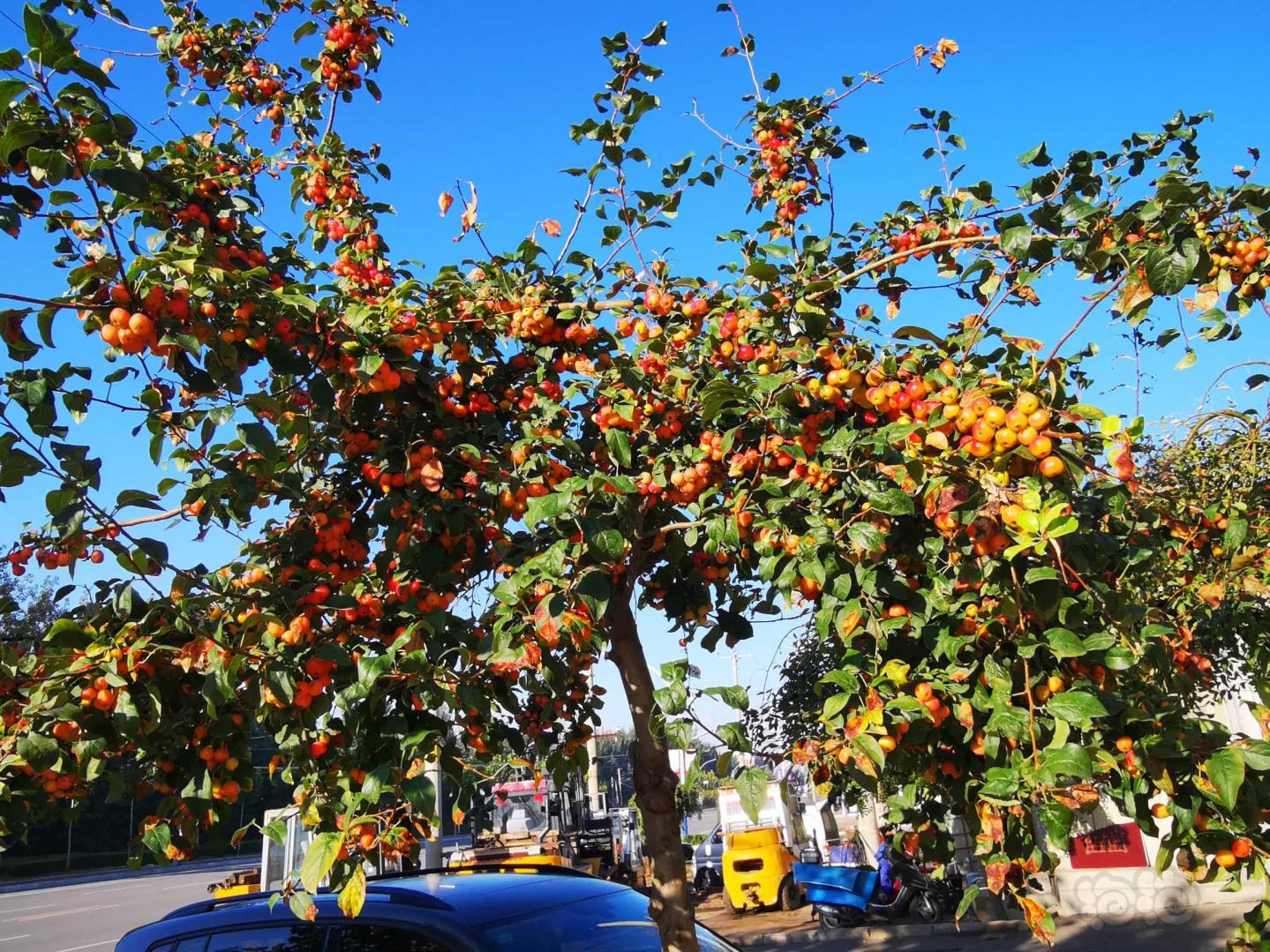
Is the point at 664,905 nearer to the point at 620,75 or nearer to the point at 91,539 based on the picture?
the point at 91,539

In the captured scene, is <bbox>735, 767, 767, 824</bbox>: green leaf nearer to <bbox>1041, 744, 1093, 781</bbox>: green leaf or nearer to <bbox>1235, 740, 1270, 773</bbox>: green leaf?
<bbox>1041, 744, 1093, 781</bbox>: green leaf

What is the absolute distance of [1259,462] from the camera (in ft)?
16.9

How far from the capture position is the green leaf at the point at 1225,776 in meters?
1.78

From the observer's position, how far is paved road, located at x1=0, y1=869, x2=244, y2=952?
12250 mm

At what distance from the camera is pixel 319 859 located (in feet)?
6.34

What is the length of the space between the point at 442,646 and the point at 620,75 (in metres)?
2.08

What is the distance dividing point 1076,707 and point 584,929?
1.70 meters

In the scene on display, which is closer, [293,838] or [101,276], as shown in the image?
[101,276]

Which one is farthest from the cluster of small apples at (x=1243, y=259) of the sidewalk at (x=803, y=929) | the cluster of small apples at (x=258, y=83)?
the sidewalk at (x=803, y=929)

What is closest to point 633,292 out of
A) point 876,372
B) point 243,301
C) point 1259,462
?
point 876,372

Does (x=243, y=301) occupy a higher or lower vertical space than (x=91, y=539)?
higher

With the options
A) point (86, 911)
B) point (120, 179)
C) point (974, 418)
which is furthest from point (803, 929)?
point (86, 911)

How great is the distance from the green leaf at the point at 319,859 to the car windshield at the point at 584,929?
745 mm

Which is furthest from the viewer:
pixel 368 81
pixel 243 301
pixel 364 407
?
pixel 368 81
